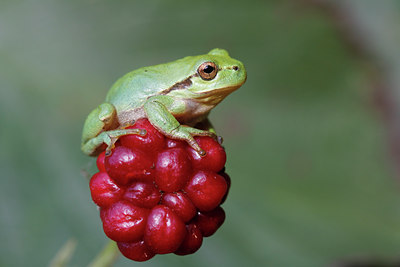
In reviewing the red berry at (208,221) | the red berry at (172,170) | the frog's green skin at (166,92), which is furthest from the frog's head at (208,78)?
the red berry at (208,221)

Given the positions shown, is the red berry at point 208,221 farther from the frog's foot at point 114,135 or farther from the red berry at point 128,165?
the frog's foot at point 114,135

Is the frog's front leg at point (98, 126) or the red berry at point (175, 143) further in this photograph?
the frog's front leg at point (98, 126)

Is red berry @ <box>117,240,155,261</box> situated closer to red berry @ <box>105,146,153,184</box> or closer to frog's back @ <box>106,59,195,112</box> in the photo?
red berry @ <box>105,146,153,184</box>

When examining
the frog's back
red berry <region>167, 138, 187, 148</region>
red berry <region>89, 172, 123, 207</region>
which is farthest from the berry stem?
the frog's back

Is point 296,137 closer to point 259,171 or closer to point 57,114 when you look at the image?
point 259,171

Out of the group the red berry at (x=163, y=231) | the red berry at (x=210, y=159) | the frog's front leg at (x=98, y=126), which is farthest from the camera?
the frog's front leg at (x=98, y=126)

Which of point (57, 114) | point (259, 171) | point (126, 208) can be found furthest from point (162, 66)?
point (259, 171)
